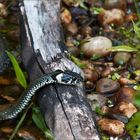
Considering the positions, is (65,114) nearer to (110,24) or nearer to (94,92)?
(94,92)

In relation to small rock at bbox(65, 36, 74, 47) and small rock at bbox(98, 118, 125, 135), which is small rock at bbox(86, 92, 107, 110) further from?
small rock at bbox(65, 36, 74, 47)

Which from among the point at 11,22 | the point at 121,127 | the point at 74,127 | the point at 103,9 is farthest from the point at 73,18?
the point at 74,127

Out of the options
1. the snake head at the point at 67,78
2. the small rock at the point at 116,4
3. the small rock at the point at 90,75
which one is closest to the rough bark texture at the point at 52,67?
the snake head at the point at 67,78

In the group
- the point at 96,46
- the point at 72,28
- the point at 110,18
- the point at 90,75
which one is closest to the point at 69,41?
the point at 72,28

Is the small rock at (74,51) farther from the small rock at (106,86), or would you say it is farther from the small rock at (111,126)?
the small rock at (111,126)

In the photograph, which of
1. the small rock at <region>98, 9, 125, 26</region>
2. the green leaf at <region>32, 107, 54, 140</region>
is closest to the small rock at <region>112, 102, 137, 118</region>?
the green leaf at <region>32, 107, 54, 140</region>

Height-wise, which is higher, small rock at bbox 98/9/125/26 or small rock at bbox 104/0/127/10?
small rock at bbox 104/0/127/10
